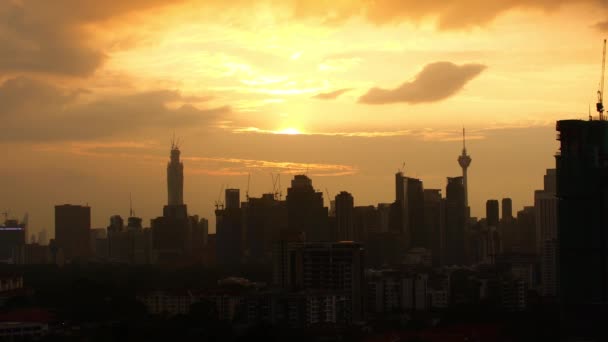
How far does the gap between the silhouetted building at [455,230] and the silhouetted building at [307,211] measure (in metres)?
8.88

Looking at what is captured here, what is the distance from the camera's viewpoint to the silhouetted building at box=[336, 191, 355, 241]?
78.9 m

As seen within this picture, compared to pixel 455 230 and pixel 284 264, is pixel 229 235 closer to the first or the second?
pixel 455 230

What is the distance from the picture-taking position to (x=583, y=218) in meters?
36.4

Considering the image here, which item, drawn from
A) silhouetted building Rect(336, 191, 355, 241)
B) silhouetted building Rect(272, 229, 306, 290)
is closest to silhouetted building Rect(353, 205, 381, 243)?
silhouetted building Rect(336, 191, 355, 241)

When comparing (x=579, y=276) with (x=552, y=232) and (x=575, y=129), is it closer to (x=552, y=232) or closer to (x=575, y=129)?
(x=575, y=129)

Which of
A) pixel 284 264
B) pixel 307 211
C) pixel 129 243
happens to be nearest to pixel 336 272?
pixel 284 264

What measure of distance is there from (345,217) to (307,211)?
2.35 metres

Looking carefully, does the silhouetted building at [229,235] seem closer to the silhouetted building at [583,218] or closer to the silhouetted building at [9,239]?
the silhouetted building at [9,239]

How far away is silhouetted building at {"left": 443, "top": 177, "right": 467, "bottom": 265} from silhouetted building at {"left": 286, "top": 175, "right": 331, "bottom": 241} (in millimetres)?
8882

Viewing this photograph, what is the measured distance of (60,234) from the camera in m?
107

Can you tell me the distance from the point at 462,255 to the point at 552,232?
7.45 m

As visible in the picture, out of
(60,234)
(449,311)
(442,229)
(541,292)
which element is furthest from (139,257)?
(449,311)

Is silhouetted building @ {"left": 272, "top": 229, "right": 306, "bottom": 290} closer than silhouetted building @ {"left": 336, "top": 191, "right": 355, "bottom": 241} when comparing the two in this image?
Yes

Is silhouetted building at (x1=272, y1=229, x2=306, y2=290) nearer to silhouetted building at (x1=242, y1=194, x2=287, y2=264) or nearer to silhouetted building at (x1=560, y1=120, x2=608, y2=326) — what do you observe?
silhouetted building at (x1=560, y1=120, x2=608, y2=326)
